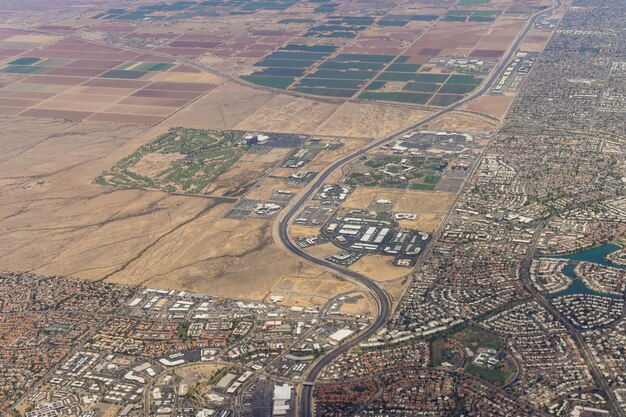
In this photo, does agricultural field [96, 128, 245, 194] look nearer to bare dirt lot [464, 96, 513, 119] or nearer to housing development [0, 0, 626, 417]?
housing development [0, 0, 626, 417]

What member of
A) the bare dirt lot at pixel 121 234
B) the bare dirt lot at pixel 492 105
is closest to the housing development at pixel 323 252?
the bare dirt lot at pixel 121 234

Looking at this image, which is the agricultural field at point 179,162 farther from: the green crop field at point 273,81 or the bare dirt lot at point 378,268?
the bare dirt lot at point 378,268

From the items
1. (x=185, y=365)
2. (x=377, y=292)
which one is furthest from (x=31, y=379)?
(x=377, y=292)

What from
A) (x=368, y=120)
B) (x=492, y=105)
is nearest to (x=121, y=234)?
(x=368, y=120)

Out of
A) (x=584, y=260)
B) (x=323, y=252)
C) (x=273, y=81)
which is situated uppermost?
(x=323, y=252)

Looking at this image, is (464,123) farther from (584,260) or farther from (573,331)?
(573,331)

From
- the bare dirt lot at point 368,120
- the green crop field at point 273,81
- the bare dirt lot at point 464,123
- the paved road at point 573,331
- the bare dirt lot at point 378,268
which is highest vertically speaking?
the bare dirt lot at point 378,268

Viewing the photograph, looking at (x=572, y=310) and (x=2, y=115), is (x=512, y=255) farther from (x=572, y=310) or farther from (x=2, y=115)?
(x=2, y=115)
